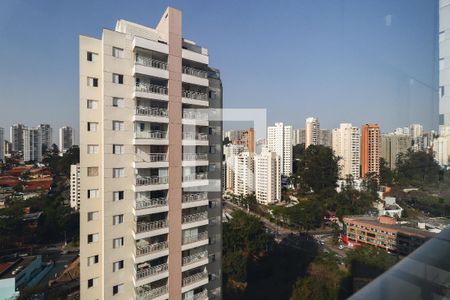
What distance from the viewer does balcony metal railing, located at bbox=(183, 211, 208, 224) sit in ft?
7.36

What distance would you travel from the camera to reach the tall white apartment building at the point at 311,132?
6475mm

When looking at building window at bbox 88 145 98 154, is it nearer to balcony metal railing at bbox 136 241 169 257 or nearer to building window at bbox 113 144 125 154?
building window at bbox 113 144 125 154

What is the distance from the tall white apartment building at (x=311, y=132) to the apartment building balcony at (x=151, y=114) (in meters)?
5.08

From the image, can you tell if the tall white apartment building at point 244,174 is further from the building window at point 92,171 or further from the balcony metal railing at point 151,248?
the building window at point 92,171

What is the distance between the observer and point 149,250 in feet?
6.64

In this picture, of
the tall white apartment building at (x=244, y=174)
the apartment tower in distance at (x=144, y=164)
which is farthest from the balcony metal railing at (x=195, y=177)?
the tall white apartment building at (x=244, y=174)

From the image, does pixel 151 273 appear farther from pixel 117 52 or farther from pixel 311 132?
pixel 311 132

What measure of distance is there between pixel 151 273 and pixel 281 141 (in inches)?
239

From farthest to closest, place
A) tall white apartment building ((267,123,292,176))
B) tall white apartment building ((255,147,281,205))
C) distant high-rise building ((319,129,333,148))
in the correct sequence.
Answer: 1. tall white apartment building ((255,147,281,205))
2. tall white apartment building ((267,123,292,176))
3. distant high-rise building ((319,129,333,148))

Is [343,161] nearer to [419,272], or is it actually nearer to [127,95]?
[127,95]

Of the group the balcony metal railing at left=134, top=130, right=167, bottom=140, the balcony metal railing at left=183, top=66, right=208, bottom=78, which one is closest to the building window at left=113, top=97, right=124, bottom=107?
the balcony metal railing at left=134, top=130, right=167, bottom=140

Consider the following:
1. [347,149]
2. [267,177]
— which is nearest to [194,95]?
[347,149]

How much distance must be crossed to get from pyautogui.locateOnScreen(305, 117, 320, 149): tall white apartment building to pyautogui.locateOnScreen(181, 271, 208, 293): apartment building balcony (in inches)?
200

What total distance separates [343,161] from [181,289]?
16.7 ft
